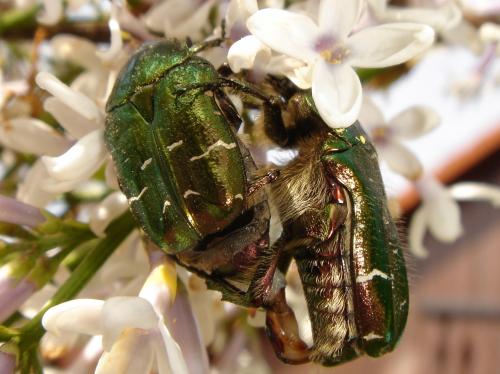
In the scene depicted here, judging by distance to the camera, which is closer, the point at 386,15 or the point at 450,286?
the point at 386,15

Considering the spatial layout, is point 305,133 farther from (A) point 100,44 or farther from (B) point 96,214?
(A) point 100,44

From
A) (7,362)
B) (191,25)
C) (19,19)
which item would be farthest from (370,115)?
(19,19)

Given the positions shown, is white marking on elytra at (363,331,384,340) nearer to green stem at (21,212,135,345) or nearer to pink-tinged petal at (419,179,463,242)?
green stem at (21,212,135,345)

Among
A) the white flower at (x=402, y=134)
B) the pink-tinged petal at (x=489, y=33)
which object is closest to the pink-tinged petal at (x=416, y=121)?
the white flower at (x=402, y=134)

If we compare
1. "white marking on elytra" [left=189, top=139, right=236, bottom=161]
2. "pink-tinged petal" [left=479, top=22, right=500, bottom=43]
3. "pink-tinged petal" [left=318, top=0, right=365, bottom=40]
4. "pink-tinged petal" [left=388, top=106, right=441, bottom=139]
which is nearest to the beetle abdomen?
"white marking on elytra" [left=189, top=139, right=236, bottom=161]

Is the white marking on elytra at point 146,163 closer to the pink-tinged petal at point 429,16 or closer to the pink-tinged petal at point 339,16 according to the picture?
the pink-tinged petal at point 339,16

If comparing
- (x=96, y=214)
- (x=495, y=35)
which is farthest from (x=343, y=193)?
(x=495, y=35)
